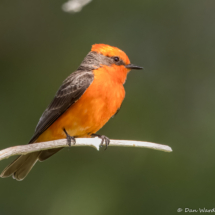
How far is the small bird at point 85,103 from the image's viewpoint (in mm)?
3771

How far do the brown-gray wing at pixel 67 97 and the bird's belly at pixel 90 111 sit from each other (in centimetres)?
5

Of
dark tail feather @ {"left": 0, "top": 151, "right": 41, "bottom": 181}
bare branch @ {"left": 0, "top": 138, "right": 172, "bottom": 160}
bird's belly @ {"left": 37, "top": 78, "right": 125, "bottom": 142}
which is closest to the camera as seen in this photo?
bare branch @ {"left": 0, "top": 138, "right": 172, "bottom": 160}

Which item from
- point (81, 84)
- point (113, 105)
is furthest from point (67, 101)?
point (113, 105)

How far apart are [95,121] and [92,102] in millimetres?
223

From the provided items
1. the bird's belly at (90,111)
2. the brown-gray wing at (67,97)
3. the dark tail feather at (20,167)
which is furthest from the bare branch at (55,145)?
the dark tail feather at (20,167)

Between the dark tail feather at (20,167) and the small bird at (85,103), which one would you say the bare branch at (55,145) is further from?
the dark tail feather at (20,167)

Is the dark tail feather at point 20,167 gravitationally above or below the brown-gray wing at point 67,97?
below

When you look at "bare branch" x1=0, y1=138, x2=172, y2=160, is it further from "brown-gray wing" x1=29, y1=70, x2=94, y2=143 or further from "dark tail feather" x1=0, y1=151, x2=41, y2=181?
"dark tail feather" x1=0, y1=151, x2=41, y2=181

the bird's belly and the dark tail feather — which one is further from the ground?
the bird's belly

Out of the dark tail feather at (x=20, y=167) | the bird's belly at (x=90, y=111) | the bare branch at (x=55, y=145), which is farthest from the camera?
the dark tail feather at (x=20, y=167)

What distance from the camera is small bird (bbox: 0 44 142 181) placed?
3.77 metres

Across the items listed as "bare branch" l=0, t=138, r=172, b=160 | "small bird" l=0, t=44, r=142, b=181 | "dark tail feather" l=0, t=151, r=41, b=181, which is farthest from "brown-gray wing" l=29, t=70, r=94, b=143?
Result: "bare branch" l=0, t=138, r=172, b=160

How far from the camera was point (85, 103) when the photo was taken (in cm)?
375

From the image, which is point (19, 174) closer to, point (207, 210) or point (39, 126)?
point (39, 126)
